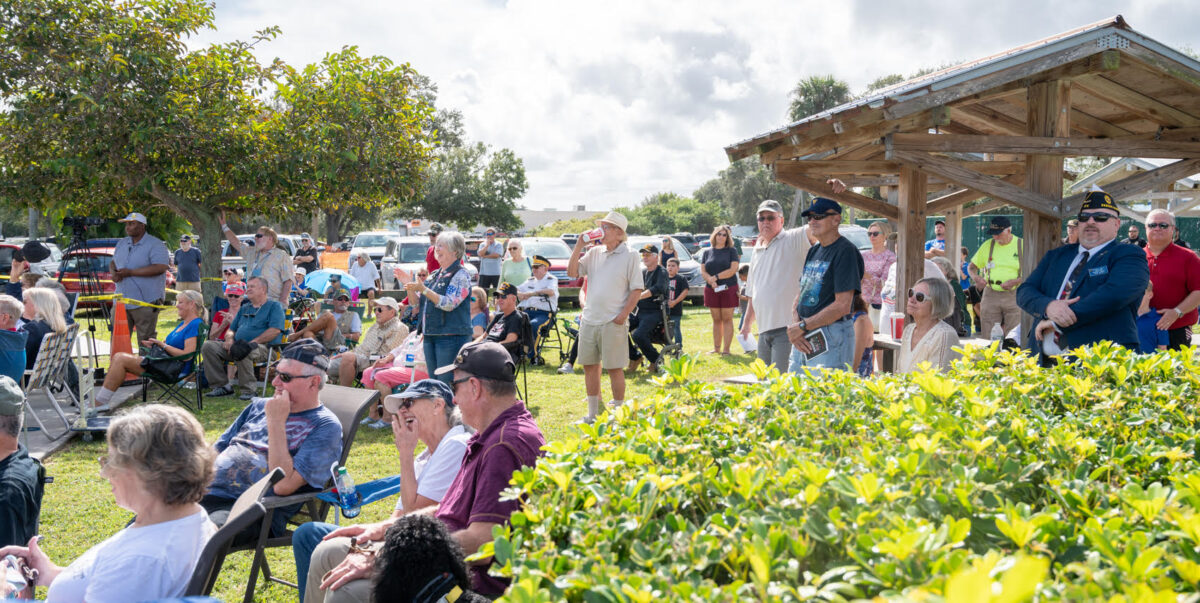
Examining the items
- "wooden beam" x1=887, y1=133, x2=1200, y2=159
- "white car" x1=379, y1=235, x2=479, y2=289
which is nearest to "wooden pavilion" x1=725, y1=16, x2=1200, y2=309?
"wooden beam" x1=887, y1=133, x2=1200, y2=159

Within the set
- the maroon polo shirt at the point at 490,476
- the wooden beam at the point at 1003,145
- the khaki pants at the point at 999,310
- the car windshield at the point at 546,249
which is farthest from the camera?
the car windshield at the point at 546,249

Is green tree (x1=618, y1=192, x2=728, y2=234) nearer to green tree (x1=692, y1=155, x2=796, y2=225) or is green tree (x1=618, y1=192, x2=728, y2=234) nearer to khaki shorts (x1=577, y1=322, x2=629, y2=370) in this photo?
green tree (x1=692, y1=155, x2=796, y2=225)

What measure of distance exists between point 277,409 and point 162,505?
135cm

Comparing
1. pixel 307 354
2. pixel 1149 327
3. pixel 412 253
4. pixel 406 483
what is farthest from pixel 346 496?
pixel 412 253

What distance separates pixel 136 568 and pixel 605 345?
4.85 meters

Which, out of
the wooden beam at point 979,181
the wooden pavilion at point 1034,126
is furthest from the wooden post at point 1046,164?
the wooden beam at point 979,181

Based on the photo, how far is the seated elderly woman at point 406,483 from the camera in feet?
10.4

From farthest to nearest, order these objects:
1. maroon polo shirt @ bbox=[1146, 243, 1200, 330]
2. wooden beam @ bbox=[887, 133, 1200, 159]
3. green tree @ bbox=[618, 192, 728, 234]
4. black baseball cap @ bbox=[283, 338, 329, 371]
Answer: green tree @ bbox=[618, 192, 728, 234]
wooden beam @ bbox=[887, 133, 1200, 159]
maroon polo shirt @ bbox=[1146, 243, 1200, 330]
black baseball cap @ bbox=[283, 338, 329, 371]

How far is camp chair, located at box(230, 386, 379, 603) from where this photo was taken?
3.94m

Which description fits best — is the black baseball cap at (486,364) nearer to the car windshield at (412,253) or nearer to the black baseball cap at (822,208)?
the black baseball cap at (822,208)

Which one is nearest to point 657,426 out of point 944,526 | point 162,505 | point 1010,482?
point 1010,482

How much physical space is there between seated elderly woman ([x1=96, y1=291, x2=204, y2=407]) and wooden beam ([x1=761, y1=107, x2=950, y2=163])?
6.14m

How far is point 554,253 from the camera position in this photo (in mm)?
18953

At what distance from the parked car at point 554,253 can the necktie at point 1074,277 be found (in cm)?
1332
